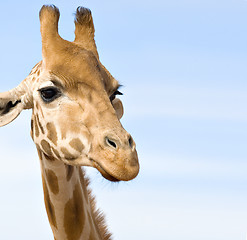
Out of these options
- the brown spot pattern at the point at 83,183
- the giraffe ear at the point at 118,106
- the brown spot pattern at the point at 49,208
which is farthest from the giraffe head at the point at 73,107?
the brown spot pattern at the point at 83,183

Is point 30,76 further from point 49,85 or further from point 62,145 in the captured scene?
point 62,145

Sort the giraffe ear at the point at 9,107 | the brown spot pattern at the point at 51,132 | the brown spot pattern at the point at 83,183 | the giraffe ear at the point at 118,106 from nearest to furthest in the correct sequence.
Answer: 1. the brown spot pattern at the point at 51,132
2. the giraffe ear at the point at 9,107
3. the brown spot pattern at the point at 83,183
4. the giraffe ear at the point at 118,106

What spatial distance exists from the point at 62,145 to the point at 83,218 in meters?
1.20

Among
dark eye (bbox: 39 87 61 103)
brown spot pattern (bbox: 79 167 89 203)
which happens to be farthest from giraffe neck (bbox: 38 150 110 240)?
dark eye (bbox: 39 87 61 103)

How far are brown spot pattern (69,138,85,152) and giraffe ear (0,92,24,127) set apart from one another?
1.19 metres

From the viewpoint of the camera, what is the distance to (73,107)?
723 centimetres

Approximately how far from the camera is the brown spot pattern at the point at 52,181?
25.2 ft

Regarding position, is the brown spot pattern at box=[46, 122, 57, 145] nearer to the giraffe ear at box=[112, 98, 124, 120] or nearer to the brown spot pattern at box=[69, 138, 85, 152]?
the brown spot pattern at box=[69, 138, 85, 152]

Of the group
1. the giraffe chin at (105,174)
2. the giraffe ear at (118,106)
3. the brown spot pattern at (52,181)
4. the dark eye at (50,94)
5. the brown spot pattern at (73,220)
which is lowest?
the brown spot pattern at (73,220)

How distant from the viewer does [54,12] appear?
8031 mm

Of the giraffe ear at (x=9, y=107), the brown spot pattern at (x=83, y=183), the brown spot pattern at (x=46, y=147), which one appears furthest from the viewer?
the brown spot pattern at (x=83, y=183)

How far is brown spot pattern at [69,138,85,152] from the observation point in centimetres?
703

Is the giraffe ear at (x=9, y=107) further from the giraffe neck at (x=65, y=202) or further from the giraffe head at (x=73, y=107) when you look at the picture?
the giraffe neck at (x=65, y=202)

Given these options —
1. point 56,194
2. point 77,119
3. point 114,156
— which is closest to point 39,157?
point 56,194
